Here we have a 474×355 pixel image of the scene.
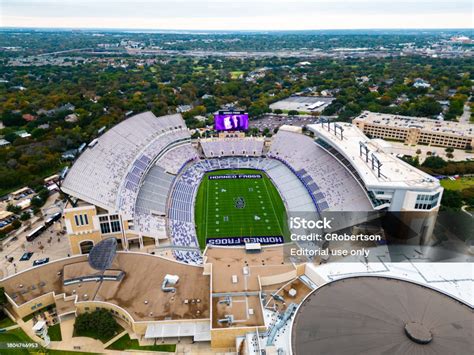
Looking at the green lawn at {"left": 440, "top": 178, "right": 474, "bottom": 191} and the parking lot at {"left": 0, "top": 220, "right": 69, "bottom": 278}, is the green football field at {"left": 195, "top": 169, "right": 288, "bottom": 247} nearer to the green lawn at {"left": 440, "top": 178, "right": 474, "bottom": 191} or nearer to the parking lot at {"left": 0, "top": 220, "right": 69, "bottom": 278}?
the parking lot at {"left": 0, "top": 220, "right": 69, "bottom": 278}

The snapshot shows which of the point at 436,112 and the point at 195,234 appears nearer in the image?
the point at 195,234

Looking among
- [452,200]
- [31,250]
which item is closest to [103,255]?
[31,250]

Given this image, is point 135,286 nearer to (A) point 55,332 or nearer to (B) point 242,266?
(A) point 55,332

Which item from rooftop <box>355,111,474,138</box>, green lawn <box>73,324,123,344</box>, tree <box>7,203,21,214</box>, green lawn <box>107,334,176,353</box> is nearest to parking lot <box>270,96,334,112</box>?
rooftop <box>355,111,474,138</box>

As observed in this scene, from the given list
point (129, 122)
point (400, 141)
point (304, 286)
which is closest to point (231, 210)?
point (304, 286)

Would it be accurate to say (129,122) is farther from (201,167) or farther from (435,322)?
(435,322)
